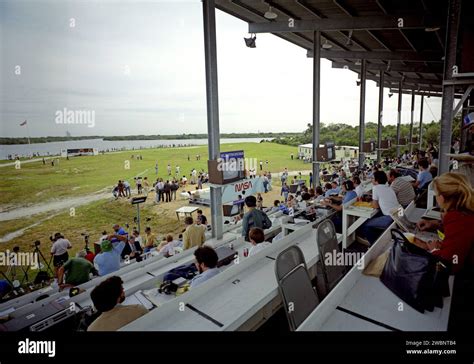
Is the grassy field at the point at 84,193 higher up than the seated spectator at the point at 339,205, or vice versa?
the seated spectator at the point at 339,205

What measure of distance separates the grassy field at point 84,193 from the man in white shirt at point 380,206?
3431mm

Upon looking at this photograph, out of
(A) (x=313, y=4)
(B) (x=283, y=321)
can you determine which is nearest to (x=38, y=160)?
(A) (x=313, y=4)

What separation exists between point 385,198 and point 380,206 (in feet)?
0.42

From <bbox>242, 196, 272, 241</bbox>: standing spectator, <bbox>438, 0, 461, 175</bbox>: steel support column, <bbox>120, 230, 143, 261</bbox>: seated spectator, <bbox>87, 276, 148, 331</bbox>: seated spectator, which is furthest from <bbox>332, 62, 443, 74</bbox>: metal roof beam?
<bbox>87, 276, 148, 331</bbox>: seated spectator

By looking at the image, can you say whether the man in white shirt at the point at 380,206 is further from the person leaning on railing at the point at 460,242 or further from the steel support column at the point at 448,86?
the person leaning on railing at the point at 460,242

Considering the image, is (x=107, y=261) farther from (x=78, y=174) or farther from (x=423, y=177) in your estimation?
(x=78, y=174)

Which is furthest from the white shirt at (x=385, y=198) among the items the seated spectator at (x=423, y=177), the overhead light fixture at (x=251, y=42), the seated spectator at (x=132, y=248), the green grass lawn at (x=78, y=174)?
the green grass lawn at (x=78, y=174)

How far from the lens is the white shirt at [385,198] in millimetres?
3738

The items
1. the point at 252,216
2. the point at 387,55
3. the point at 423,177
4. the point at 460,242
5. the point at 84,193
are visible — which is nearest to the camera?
the point at 460,242

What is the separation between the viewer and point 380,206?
381 centimetres

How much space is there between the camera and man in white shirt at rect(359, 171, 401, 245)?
144 inches


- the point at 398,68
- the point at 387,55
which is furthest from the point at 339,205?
the point at 398,68

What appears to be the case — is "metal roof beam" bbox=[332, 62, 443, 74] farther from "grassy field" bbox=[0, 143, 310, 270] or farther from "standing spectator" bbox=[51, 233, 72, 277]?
"standing spectator" bbox=[51, 233, 72, 277]

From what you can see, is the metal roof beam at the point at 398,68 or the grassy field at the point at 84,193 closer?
the metal roof beam at the point at 398,68
